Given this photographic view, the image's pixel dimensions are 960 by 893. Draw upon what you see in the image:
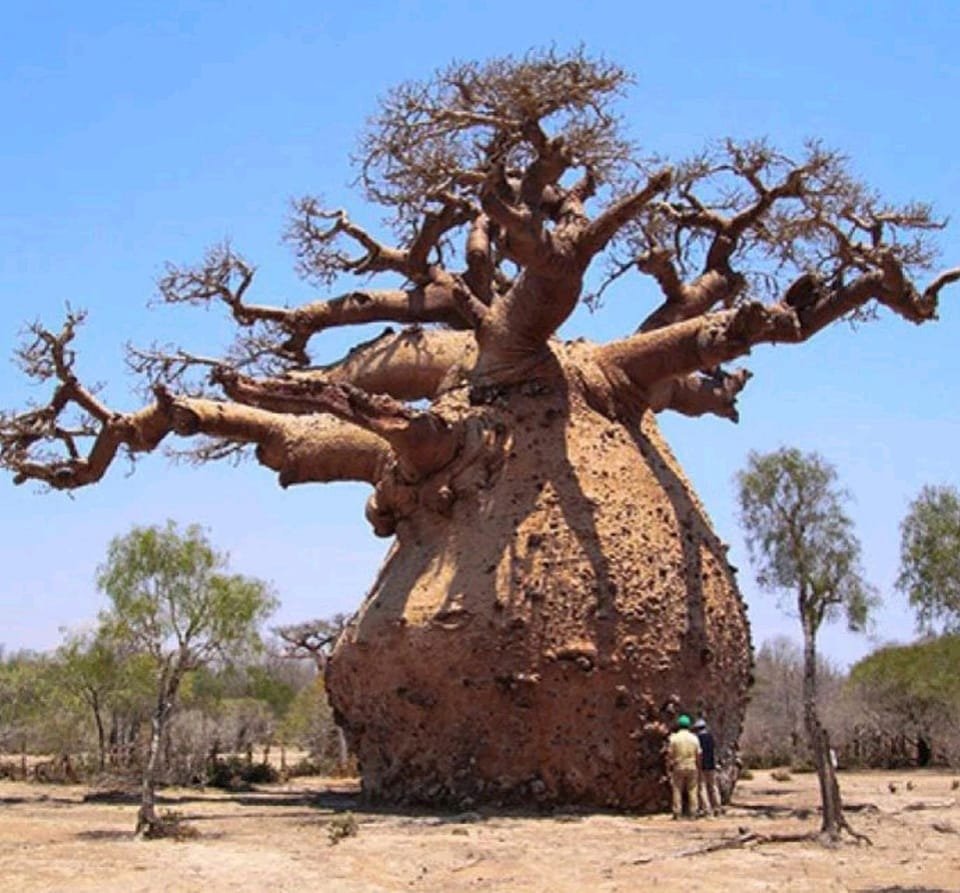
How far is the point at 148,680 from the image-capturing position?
19734mm

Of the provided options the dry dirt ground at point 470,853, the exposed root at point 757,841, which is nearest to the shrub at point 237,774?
the dry dirt ground at point 470,853

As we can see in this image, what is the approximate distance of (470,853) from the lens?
20.7 feet

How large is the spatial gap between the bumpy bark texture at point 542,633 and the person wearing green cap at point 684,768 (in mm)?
204

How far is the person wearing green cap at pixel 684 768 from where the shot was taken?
26.9ft

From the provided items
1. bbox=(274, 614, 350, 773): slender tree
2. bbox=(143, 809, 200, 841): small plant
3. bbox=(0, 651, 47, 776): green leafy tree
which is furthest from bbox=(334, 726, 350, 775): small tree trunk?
bbox=(0, 651, 47, 776): green leafy tree

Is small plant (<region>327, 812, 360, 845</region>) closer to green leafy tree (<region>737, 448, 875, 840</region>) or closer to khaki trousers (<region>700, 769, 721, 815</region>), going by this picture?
khaki trousers (<region>700, 769, 721, 815</region>)

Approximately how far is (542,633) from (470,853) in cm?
226

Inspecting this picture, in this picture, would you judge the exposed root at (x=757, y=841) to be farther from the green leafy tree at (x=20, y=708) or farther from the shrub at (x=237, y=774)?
the green leafy tree at (x=20, y=708)

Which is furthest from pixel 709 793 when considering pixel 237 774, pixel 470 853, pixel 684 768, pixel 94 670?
pixel 94 670

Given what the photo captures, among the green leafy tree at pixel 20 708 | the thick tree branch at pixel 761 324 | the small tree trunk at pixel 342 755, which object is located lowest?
the small tree trunk at pixel 342 755

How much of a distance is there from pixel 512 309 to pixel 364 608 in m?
2.48

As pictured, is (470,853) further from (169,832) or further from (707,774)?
(707,774)

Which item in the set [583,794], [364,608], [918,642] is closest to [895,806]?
[583,794]

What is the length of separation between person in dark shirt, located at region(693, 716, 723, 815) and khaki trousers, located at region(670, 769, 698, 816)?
0.42ft
